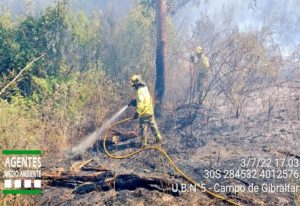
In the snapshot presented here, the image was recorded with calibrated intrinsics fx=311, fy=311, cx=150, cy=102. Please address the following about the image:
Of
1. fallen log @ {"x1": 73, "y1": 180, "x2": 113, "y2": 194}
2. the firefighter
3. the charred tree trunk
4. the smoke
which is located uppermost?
the charred tree trunk

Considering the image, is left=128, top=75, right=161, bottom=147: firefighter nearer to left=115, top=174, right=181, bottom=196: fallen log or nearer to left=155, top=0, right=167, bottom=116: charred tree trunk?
left=115, top=174, right=181, bottom=196: fallen log

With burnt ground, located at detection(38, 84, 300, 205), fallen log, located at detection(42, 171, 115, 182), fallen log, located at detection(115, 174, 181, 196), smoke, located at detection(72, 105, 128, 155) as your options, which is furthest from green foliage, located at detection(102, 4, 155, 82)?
fallen log, located at detection(115, 174, 181, 196)

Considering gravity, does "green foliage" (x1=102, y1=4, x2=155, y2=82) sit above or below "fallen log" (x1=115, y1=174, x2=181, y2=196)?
above

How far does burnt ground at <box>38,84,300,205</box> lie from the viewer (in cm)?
495

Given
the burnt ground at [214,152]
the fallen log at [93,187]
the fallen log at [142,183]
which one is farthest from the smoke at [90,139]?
the fallen log at [142,183]

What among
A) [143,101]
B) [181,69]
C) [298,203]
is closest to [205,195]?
[298,203]

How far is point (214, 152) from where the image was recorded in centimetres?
Result: 699

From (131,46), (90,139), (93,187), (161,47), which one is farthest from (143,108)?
(131,46)

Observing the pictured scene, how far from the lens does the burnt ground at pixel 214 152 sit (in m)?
4.95

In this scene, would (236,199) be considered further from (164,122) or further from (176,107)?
(176,107)

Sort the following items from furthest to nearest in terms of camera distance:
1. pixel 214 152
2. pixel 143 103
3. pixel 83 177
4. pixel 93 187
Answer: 1. pixel 143 103
2. pixel 214 152
3. pixel 83 177
4. pixel 93 187

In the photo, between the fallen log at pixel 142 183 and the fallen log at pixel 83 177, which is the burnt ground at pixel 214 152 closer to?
the fallen log at pixel 142 183

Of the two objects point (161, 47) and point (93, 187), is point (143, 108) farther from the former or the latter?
point (161, 47)

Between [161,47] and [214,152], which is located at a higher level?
[161,47]
